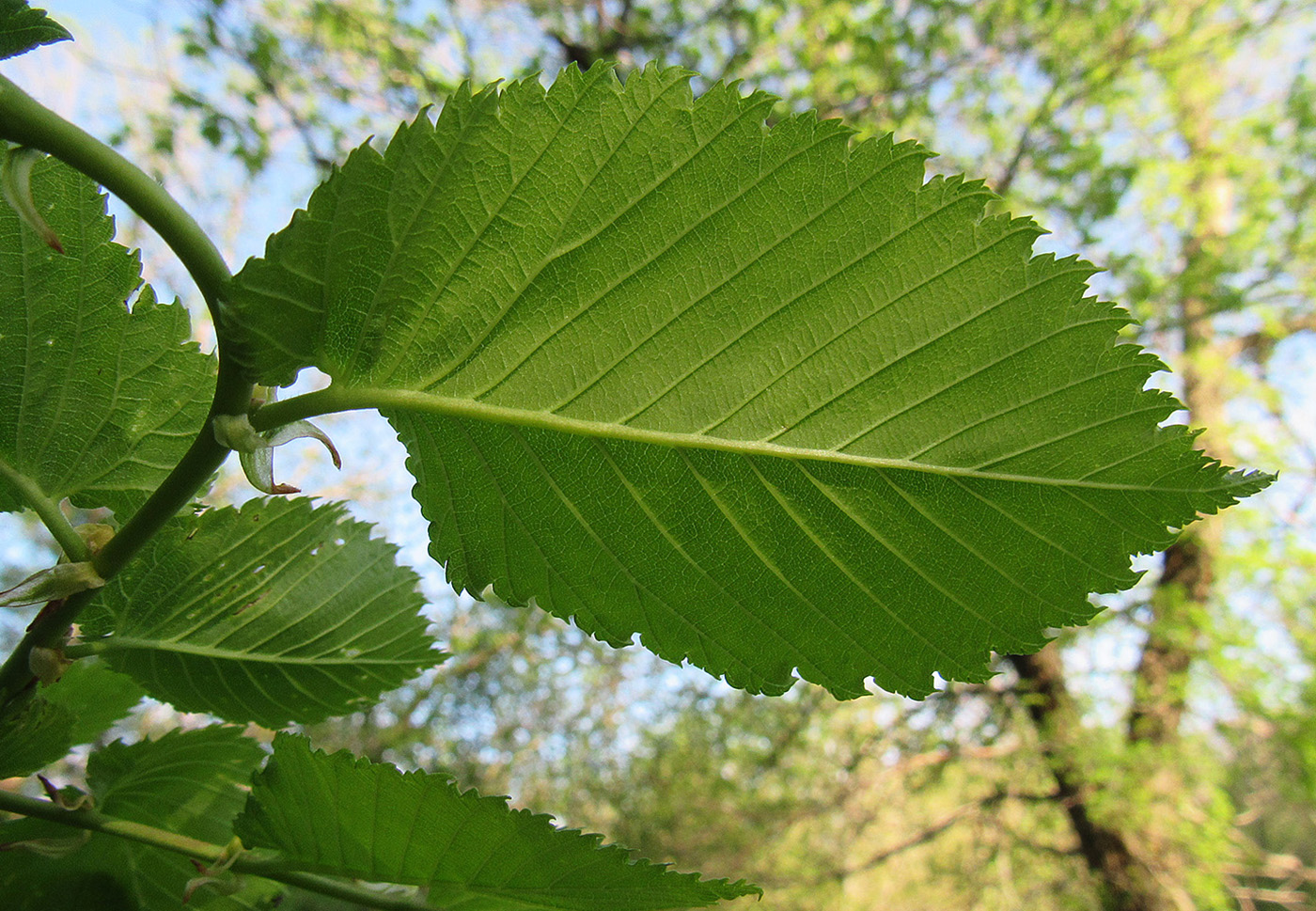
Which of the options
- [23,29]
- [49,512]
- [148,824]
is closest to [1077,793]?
[148,824]

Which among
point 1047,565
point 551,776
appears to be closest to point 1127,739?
point 551,776

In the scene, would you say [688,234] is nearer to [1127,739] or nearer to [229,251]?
[1127,739]

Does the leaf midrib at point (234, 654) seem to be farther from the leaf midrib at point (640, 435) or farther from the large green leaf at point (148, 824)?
the leaf midrib at point (640, 435)

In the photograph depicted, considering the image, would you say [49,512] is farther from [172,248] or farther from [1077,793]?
[1077,793]

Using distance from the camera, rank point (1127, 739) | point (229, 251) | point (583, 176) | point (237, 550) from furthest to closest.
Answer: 1. point (229, 251)
2. point (1127, 739)
3. point (237, 550)
4. point (583, 176)

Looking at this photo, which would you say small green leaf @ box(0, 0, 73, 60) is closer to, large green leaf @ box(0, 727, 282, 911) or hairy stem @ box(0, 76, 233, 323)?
hairy stem @ box(0, 76, 233, 323)

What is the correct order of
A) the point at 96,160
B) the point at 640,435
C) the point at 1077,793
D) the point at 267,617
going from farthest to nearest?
the point at 1077,793, the point at 267,617, the point at 640,435, the point at 96,160

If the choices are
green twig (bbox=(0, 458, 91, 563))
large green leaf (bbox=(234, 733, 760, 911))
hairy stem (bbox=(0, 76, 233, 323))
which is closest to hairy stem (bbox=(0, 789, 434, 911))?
large green leaf (bbox=(234, 733, 760, 911))
